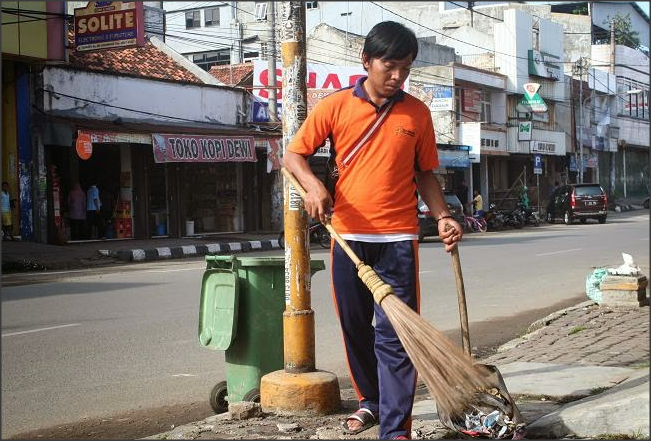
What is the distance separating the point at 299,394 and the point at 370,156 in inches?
57.0

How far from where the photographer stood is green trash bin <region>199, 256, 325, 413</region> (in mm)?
5281

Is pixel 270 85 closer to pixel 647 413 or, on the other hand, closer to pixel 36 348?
pixel 36 348

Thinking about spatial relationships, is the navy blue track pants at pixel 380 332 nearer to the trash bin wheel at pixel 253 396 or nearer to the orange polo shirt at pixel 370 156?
the orange polo shirt at pixel 370 156

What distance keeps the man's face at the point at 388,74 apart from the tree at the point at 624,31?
5953cm

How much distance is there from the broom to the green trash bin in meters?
1.32

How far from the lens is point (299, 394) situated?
493 cm

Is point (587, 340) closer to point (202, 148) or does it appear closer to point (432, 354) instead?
point (432, 354)

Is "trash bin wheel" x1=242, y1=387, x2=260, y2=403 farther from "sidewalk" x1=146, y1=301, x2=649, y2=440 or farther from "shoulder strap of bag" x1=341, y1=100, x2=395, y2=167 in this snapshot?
"shoulder strap of bag" x1=341, y1=100, x2=395, y2=167

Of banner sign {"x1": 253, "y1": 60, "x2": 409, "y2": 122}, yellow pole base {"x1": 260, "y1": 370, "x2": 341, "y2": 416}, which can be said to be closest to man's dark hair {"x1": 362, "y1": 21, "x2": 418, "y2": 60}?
yellow pole base {"x1": 260, "y1": 370, "x2": 341, "y2": 416}

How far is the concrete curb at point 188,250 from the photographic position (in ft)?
66.9

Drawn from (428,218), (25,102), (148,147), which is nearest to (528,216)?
(428,218)

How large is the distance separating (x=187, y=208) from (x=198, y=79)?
4478 mm

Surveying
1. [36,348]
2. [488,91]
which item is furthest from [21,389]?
[488,91]

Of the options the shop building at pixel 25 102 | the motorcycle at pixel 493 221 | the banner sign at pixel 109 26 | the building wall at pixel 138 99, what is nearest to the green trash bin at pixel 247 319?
the banner sign at pixel 109 26
